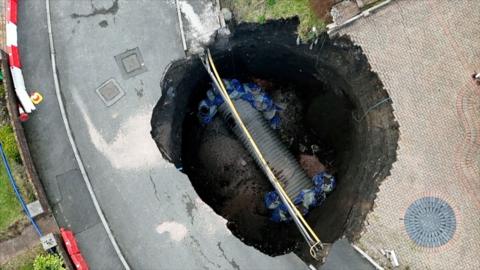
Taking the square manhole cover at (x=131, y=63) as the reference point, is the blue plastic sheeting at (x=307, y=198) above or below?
below

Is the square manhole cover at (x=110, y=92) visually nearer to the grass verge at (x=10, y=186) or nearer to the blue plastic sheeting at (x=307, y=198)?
the grass verge at (x=10, y=186)

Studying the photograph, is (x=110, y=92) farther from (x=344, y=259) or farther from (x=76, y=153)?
(x=344, y=259)

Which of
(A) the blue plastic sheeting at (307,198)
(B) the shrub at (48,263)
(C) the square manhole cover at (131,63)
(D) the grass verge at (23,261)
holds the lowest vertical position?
(A) the blue plastic sheeting at (307,198)

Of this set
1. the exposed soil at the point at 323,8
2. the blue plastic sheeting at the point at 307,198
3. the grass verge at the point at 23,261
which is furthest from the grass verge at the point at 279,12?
the grass verge at the point at 23,261

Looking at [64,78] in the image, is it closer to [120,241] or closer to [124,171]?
[124,171]

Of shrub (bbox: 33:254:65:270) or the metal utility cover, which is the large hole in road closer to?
the metal utility cover

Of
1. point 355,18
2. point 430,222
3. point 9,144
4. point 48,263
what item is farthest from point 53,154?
point 430,222

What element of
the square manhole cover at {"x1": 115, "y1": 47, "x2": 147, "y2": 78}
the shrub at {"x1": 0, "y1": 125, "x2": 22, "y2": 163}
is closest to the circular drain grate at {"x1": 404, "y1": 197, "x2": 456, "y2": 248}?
the square manhole cover at {"x1": 115, "y1": 47, "x2": 147, "y2": 78}

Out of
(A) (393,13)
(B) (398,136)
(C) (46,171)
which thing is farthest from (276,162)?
(C) (46,171)
